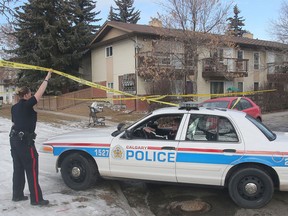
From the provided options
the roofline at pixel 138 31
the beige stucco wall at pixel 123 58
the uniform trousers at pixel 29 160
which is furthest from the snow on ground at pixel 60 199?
the beige stucco wall at pixel 123 58

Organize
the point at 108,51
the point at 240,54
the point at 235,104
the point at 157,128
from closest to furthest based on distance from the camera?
the point at 157,128 < the point at 235,104 < the point at 108,51 < the point at 240,54

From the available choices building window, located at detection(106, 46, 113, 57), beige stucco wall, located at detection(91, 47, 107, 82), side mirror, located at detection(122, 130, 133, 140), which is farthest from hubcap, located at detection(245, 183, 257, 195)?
beige stucco wall, located at detection(91, 47, 107, 82)

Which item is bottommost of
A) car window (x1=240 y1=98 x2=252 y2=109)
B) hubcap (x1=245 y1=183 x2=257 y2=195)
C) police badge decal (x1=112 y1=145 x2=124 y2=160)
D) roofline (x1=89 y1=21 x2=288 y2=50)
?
hubcap (x1=245 y1=183 x2=257 y2=195)

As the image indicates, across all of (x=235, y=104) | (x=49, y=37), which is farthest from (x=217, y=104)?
(x=49, y=37)

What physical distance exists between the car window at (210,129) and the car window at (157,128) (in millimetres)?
248

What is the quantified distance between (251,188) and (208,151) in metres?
0.84

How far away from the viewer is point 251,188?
16.3ft

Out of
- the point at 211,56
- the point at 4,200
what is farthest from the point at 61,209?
the point at 211,56

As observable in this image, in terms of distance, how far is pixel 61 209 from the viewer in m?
4.81

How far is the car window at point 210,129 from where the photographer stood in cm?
510

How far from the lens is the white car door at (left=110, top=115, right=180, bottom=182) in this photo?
5.19 metres

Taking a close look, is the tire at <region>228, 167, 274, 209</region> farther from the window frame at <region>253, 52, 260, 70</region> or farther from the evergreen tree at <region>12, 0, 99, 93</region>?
the window frame at <region>253, 52, 260, 70</region>

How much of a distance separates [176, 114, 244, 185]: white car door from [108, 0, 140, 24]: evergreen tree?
155 feet

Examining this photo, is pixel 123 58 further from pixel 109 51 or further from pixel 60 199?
pixel 60 199
